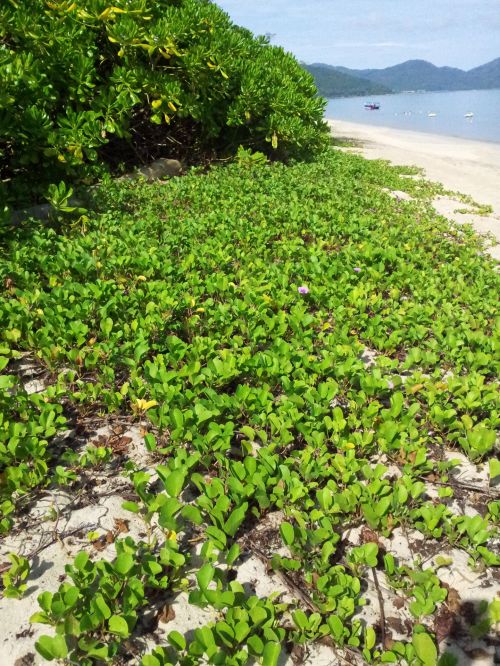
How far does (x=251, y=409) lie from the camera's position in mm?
2854

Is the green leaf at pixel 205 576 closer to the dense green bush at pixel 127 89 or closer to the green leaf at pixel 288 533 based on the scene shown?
the green leaf at pixel 288 533

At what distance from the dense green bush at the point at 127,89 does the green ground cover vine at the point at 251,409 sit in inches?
54.0

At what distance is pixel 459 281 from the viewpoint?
5.12m

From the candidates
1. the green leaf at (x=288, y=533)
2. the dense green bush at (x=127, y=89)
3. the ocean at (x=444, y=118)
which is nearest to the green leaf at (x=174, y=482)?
the green leaf at (x=288, y=533)

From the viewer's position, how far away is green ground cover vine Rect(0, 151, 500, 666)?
186 cm

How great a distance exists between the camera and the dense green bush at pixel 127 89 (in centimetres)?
590

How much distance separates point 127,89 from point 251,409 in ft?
20.5

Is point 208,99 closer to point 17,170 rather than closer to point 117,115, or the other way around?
point 117,115

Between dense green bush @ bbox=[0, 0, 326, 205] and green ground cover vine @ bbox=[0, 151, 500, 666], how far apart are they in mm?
1373

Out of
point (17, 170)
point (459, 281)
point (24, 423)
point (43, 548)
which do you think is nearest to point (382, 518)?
point (43, 548)

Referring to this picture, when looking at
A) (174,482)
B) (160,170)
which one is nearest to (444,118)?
(160,170)

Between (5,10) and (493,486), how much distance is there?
24.6 feet

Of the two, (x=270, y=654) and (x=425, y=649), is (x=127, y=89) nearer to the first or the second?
(x=270, y=654)

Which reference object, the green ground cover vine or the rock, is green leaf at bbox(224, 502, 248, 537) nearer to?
the green ground cover vine
